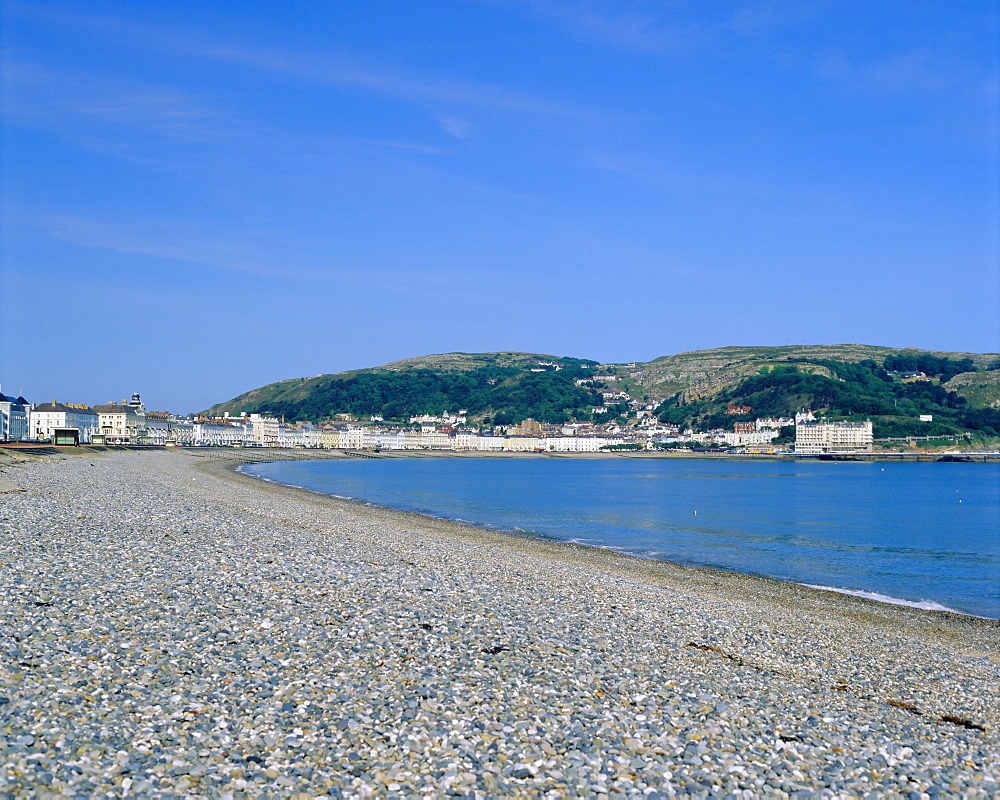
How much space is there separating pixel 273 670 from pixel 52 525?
11.4m

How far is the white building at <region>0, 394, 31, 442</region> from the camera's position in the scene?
4053 inches

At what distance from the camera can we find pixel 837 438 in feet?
560

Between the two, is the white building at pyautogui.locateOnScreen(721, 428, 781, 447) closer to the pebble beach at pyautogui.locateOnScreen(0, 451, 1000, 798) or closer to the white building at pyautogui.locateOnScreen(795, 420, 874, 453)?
the white building at pyautogui.locateOnScreen(795, 420, 874, 453)

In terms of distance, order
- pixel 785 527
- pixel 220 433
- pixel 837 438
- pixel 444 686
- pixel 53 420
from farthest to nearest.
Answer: pixel 837 438 → pixel 220 433 → pixel 53 420 → pixel 785 527 → pixel 444 686

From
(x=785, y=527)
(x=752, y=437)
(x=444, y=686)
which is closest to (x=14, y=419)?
(x=785, y=527)

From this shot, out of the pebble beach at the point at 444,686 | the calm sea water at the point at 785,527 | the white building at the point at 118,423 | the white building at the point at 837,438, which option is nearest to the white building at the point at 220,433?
the white building at the point at 118,423

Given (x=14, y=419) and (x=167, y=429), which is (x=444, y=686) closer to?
(x=14, y=419)

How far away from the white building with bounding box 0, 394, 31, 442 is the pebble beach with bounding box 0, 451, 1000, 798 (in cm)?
10297

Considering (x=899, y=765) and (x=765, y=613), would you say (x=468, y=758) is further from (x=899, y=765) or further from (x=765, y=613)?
(x=765, y=613)

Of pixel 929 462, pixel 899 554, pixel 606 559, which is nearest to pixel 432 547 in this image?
pixel 606 559

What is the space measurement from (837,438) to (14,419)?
5889 inches

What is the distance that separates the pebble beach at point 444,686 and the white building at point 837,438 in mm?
166532

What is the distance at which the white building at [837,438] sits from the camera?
16875 centimetres

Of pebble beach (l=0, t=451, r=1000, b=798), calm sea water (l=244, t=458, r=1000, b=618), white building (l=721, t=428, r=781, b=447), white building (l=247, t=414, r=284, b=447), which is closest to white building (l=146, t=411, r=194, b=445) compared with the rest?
white building (l=247, t=414, r=284, b=447)
